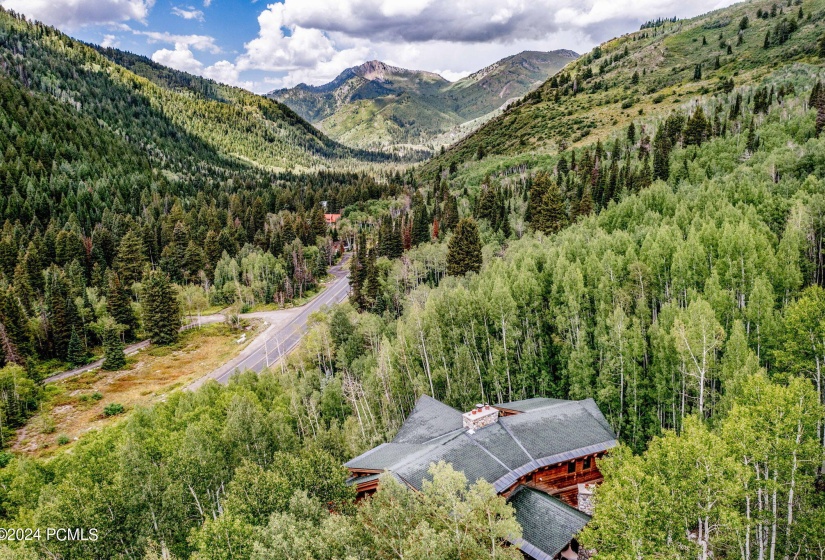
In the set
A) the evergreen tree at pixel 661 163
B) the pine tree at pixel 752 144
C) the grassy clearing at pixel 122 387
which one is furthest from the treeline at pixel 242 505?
the pine tree at pixel 752 144

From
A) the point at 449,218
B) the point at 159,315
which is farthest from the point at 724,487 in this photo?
the point at 159,315

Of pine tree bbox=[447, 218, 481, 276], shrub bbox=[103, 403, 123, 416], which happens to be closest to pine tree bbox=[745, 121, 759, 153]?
pine tree bbox=[447, 218, 481, 276]

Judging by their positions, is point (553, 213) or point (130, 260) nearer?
point (553, 213)

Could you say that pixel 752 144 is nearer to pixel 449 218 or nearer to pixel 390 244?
pixel 449 218

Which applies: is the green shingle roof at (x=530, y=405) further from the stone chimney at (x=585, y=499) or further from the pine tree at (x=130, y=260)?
the pine tree at (x=130, y=260)

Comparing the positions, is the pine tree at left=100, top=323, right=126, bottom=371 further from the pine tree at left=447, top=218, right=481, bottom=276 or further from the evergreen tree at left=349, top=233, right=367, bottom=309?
the pine tree at left=447, top=218, right=481, bottom=276

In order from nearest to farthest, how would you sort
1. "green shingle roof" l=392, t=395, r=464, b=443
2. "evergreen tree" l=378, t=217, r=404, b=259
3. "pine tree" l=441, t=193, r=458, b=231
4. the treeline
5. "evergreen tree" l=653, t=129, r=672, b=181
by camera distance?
the treeline → "green shingle roof" l=392, t=395, r=464, b=443 → "evergreen tree" l=653, t=129, r=672, b=181 → "evergreen tree" l=378, t=217, r=404, b=259 → "pine tree" l=441, t=193, r=458, b=231

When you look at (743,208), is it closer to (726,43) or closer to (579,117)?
(579,117)
